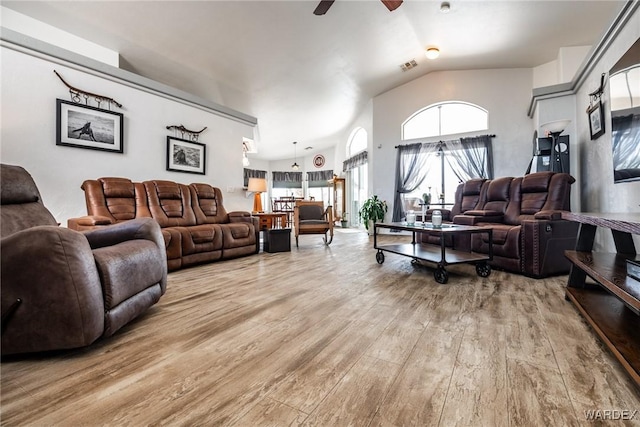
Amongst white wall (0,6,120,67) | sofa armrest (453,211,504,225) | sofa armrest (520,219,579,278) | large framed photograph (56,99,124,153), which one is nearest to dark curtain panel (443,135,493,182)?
sofa armrest (453,211,504,225)

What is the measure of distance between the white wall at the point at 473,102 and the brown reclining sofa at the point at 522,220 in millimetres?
2068

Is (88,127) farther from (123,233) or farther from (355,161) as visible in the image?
(355,161)

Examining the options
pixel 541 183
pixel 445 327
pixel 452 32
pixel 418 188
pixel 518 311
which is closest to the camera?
pixel 445 327

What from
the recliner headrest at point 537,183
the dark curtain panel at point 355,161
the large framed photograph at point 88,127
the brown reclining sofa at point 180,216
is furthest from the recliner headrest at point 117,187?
the dark curtain panel at point 355,161

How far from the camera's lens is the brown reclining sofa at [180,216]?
3.05 metres

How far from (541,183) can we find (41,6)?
618cm

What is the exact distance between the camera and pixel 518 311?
72.3 inches

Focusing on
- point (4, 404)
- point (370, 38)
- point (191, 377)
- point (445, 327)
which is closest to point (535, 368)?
point (445, 327)

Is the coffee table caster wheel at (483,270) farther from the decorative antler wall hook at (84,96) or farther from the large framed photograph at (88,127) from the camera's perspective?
the decorative antler wall hook at (84,96)

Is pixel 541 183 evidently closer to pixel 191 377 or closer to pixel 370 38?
pixel 370 38

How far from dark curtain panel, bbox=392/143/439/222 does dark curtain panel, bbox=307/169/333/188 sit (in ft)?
14.6

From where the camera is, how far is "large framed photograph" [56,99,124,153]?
309 centimetres

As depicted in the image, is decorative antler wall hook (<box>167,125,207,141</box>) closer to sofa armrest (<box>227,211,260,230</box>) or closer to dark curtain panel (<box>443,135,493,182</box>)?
sofa armrest (<box>227,211,260,230</box>)

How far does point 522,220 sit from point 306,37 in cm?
382
